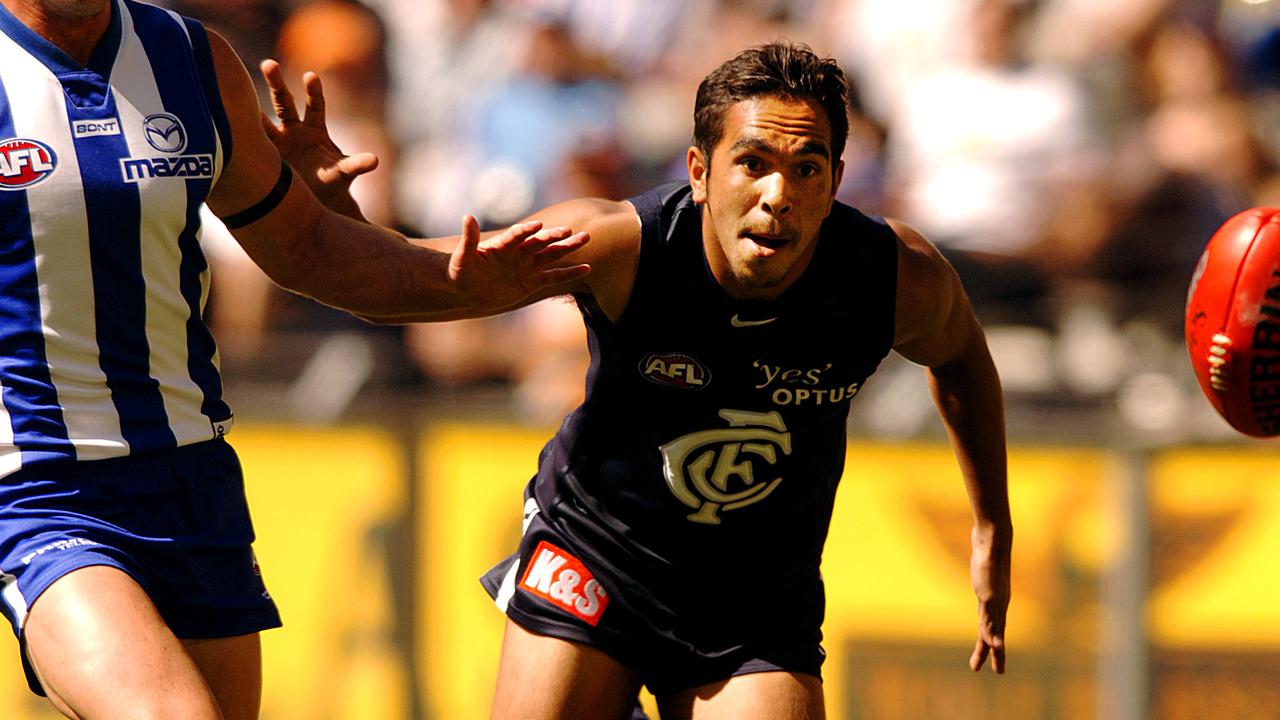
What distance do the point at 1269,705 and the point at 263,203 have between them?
4.62 m

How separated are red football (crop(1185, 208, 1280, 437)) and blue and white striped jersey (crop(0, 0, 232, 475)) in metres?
2.60

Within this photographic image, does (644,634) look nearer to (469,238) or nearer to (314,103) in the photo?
(469,238)

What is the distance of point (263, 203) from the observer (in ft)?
13.1

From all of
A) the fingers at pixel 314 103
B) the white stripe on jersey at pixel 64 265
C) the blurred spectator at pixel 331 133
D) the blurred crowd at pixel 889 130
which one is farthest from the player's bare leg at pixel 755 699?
the blurred spectator at pixel 331 133

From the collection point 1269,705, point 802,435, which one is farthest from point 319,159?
point 1269,705

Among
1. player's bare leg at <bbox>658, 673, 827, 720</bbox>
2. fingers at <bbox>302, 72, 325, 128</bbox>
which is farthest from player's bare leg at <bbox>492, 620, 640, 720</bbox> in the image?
fingers at <bbox>302, 72, 325, 128</bbox>

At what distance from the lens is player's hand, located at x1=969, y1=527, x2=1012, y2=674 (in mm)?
4523

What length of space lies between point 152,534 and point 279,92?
4.28 ft

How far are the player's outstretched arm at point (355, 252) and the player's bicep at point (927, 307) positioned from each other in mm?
872

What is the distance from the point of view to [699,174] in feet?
13.4

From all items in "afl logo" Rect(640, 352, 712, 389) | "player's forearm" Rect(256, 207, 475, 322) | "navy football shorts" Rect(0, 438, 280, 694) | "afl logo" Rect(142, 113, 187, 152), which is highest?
"afl logo" Rect(142, 113, 187, 152)

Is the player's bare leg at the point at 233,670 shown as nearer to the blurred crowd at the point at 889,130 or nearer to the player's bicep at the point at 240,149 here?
the player's bicep at the point at 240,149

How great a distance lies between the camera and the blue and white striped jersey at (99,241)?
3.56m

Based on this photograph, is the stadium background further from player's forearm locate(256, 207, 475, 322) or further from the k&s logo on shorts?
player's forearm locate(256, 207, 475, 322)
